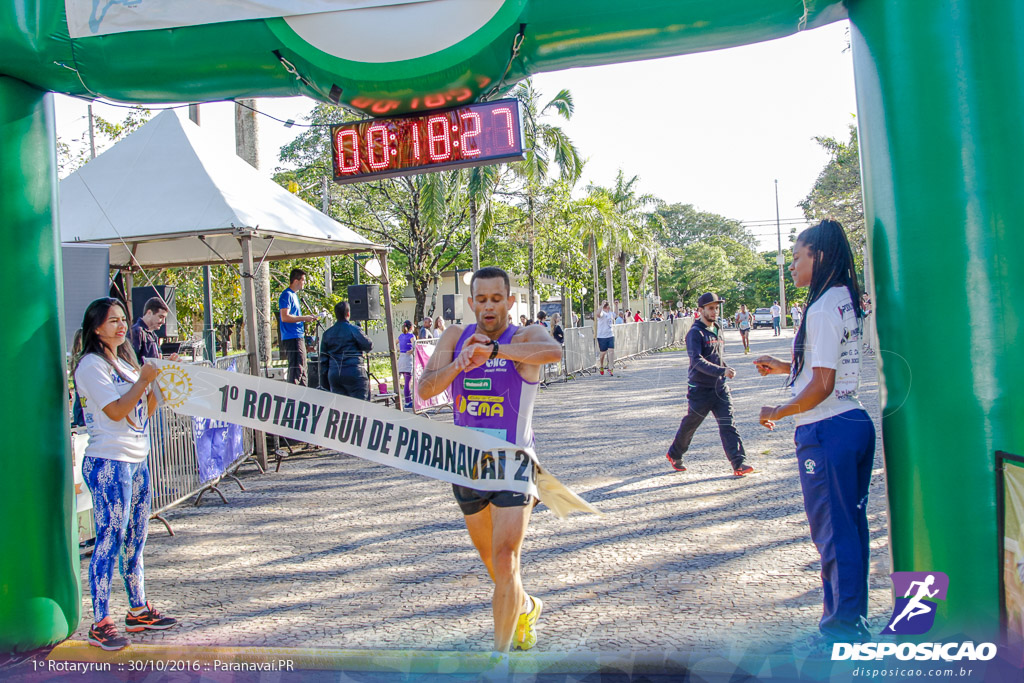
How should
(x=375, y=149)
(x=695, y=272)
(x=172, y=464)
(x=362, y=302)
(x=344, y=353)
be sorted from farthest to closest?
(x=695, y=272), (x=362, y=302), (x=344, y=353), (x=172, y=464), (x=375, y=149)

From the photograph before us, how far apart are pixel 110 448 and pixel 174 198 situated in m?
5.50

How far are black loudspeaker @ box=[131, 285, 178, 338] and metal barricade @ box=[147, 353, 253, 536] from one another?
254cm

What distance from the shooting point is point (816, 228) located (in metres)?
3.31

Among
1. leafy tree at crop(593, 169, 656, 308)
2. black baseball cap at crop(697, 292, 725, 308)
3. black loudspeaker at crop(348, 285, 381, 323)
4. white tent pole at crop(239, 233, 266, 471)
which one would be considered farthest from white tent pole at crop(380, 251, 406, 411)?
leafy tree at crop(593, 169, 656, 308)

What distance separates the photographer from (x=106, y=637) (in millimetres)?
3691

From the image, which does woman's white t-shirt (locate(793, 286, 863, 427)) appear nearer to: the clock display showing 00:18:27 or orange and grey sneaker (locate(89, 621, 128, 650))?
the clock display showing 00:18:27

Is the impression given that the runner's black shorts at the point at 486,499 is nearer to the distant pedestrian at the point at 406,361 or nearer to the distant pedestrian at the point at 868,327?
the distant pedestrian at the point at 868,327

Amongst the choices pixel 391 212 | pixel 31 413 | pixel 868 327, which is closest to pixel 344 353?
pixel 31 413

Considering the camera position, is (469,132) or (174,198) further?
(174,198)

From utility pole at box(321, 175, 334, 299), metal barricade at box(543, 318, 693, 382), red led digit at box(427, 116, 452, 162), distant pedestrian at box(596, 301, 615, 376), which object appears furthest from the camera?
utility pole at box(321, 175, 334, 299)

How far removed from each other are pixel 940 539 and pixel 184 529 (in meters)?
5.64

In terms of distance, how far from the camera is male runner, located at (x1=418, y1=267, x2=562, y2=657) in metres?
3.24

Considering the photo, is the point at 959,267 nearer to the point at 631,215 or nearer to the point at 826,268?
the point at 826,268

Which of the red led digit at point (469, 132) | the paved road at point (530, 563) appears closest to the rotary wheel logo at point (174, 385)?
the paved road at point (530, 563)
